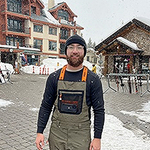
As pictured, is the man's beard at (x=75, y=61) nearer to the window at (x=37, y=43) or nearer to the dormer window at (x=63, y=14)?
the window at (x=37, y=43)

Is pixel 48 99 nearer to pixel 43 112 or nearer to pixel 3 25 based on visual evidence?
pixel 43 112

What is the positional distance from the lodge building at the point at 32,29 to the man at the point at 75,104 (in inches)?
1080

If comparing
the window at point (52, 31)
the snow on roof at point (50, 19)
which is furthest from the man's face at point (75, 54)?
the window at point (52, 31)

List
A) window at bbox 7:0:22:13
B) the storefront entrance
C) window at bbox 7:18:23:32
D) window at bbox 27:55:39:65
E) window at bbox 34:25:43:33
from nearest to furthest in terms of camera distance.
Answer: the storefront entrance < window at bbox 7:0:22:13 < window at bbox 7:18:23:32 < window at bbox 27:55:39:65 < window at bbox 34:25:43:33

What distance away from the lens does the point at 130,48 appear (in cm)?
2095

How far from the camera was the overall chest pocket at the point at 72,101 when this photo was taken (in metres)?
2.02

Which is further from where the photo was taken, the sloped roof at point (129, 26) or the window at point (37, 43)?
the window at point (37, 43)

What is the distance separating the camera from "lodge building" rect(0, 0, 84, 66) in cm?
3180

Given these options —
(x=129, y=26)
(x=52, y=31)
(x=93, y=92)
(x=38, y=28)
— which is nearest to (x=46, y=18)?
(x=52, y=31)

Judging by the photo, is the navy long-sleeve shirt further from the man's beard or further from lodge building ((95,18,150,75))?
lodge building ((95,18,150,75))

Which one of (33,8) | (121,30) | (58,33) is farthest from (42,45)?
(121,30)

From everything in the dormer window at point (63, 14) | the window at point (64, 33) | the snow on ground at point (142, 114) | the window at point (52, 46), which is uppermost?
the dormer window at point (63, 14)

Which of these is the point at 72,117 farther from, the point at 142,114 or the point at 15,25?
the point at 15,25

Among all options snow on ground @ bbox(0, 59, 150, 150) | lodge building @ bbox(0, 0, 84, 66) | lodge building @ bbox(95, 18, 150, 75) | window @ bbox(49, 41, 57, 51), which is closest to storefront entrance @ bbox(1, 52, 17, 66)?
lodge building @ bbox(0, 0, 84, 66)
